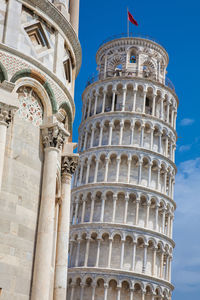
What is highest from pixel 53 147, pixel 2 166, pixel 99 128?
pixel 99 128

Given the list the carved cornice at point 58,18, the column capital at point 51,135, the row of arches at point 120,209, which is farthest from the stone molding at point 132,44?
the column capital at point 51,135

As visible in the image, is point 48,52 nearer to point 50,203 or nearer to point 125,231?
point 50,203

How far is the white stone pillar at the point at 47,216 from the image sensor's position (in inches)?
573

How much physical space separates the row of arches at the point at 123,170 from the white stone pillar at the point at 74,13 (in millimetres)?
34879

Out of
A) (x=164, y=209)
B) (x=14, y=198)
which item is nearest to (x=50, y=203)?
(x=14, y=198)

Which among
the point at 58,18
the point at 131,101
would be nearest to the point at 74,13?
the point at 58,18

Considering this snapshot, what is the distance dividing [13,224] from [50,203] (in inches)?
52.2

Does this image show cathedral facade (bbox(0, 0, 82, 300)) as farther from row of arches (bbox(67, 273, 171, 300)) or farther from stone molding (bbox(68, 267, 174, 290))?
row of arches (bbox(67, 273, 171, 300))

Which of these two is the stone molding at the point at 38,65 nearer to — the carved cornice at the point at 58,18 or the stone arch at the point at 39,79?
the stone arch at the point at 39,79

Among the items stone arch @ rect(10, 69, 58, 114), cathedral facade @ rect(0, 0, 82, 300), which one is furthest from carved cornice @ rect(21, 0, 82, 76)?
stone arch @ rect(10, 69, 58, 114)

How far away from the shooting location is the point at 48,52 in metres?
17.0

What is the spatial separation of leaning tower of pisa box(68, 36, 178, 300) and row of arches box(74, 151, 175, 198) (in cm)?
10

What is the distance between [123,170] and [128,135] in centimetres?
379

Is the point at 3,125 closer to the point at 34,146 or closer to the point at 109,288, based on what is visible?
the point at 34,146
